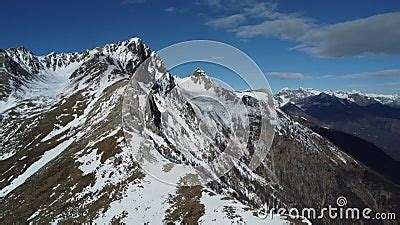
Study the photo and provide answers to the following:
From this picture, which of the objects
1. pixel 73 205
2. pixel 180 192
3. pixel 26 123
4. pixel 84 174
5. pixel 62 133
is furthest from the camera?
pixel 26 123

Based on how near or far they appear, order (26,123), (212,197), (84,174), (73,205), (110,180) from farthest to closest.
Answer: (26,123) → (84,174) → (110,180) → (73,205) → (212,197)

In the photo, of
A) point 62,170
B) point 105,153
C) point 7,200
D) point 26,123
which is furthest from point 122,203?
point 26,123

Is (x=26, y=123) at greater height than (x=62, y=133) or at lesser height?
greater

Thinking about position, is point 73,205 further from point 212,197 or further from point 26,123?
point 26,123

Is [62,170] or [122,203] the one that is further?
[62,170]

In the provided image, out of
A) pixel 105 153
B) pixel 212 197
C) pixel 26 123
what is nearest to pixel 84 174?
pixel 105 153

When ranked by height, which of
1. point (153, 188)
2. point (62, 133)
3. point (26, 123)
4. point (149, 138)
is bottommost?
point (153, 188)

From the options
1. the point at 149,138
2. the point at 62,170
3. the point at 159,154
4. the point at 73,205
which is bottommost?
the point at 73,205

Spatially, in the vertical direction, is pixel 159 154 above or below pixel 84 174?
above

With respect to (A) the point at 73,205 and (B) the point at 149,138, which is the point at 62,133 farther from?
(A) the point at 73,205

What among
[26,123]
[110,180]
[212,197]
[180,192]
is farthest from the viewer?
[26,123]
